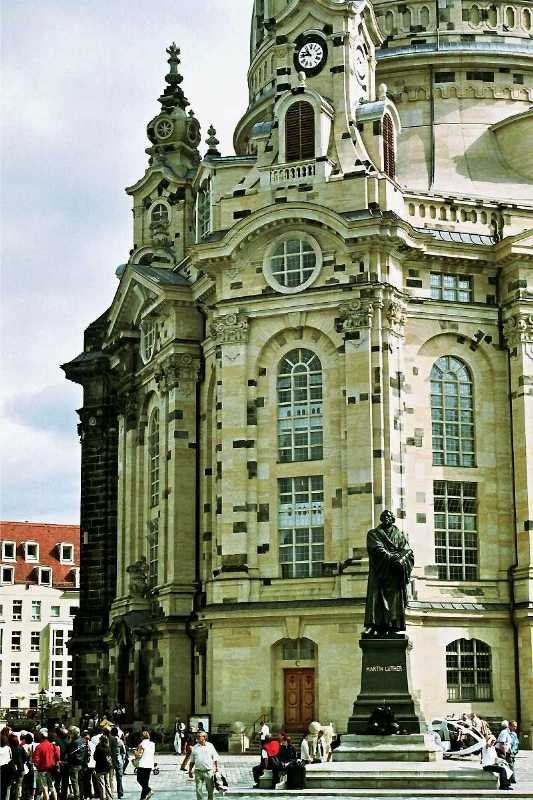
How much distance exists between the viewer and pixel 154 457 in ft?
220

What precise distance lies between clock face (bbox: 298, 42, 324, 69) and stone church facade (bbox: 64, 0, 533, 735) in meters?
0.10

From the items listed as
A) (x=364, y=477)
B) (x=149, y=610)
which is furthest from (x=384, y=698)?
(x=149, y=610)

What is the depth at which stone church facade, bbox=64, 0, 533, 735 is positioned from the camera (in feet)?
183

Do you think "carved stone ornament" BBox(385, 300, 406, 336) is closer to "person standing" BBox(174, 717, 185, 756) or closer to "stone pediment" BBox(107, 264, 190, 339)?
"stone pediment" BBox(107, 264, 190, 339)

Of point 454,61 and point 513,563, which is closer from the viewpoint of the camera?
point 513,563

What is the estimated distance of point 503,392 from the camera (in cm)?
5944

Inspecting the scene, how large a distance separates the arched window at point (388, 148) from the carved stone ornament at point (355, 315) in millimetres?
6833

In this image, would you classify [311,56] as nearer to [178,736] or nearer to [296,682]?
[296,682]

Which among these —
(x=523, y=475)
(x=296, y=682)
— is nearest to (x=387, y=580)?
(x=296, y=682)

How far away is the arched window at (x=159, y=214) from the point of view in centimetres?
7206

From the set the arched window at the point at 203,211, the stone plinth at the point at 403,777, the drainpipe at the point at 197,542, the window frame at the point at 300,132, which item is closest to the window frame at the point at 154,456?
the drainpipe at the point at 197,542

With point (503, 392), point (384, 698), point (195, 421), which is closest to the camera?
point (384, 698)

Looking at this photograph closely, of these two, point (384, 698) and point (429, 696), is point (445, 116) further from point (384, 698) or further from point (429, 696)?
point (384, 698)

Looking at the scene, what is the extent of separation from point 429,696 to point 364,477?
8449 millimetres
